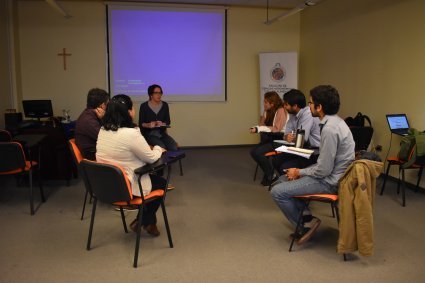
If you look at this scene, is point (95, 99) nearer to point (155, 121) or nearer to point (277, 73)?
point (155, 121)

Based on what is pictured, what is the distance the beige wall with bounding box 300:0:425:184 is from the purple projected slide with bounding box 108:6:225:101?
73.8 inches

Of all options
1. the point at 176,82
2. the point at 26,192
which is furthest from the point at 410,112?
the point at 26,192

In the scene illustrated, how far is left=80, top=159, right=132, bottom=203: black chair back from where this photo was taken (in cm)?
243

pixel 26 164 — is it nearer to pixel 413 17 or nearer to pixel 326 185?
pixel 326 185

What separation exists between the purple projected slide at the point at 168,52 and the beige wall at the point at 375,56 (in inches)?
73.8

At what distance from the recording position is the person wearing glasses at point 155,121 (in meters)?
4.97

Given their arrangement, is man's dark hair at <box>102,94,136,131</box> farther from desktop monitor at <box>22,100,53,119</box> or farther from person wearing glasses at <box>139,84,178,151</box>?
desktop monitor at <box>22,100,53,119</box>

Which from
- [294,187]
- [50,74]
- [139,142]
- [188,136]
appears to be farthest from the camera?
[188,136]

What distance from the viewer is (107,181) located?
2490 millimetres

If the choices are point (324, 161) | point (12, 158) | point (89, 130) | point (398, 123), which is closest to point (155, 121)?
point (89, 130)

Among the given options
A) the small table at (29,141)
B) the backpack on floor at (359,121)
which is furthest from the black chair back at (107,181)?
the backpack on floor at (359,121)

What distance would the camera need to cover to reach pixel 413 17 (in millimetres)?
4512

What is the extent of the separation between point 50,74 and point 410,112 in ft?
18.7

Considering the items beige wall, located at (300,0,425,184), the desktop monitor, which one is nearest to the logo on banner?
beige wall, located at (300,0,425,184)
